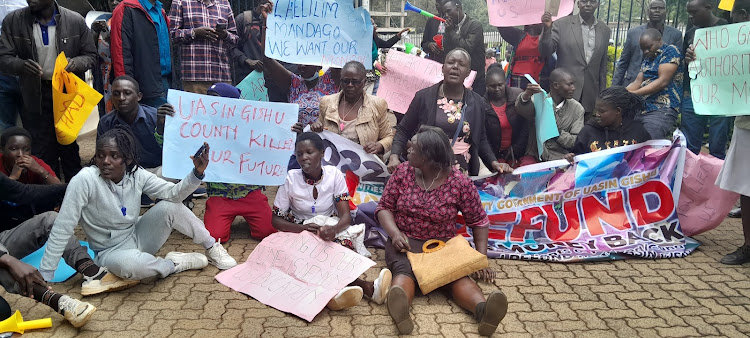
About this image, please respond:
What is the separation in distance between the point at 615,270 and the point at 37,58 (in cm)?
551

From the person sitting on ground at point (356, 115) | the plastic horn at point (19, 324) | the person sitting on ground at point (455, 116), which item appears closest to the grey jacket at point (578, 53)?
the person sitting on ground at point (455, 116)

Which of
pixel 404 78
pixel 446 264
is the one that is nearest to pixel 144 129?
pixel 404 78

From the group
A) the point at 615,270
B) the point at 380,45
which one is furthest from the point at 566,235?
the point at 380,45

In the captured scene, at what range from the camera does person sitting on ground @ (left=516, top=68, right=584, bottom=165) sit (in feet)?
19.2

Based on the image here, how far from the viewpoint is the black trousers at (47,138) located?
5.99 metres

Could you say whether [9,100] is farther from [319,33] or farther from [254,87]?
[319,33]

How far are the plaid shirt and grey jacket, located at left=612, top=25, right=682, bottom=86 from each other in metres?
4.24

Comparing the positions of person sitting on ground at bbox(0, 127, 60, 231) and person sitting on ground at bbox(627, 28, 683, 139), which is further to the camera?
person sitting on ground at bbox(627, 28, 683, 139)

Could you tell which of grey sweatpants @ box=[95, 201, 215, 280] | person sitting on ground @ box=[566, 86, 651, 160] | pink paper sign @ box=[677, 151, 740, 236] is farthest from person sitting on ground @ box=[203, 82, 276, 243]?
pink paper sign @ box=[677, 151, 740, 236]

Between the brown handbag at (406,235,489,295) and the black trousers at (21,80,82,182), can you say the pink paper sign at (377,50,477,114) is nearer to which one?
the brown handbag at (406,235,489,295)

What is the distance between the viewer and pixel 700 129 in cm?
674

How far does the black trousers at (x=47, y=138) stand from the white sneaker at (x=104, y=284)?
2.49 metres

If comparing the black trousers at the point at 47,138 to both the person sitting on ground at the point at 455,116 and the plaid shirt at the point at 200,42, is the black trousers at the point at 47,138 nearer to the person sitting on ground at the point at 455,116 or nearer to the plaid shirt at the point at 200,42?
the plaid shirt at the point at 200,42

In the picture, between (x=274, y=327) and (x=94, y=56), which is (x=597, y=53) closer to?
(x=274, y=327)
